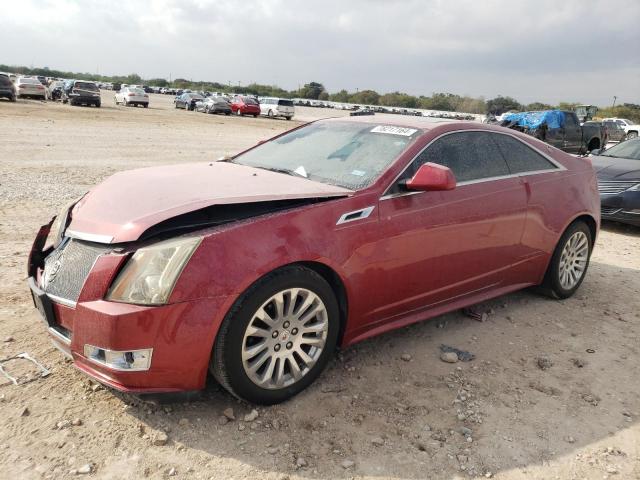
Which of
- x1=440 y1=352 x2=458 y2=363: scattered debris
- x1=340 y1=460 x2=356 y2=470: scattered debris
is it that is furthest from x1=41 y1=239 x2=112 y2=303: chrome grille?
x1=440 y1=352 x2=458 y2=363: scattered debris

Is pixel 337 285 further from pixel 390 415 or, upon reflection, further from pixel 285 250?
pixel 390 415

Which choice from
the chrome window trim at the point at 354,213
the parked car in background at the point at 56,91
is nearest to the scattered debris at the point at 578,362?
the chrome window trim at the point at 354,213

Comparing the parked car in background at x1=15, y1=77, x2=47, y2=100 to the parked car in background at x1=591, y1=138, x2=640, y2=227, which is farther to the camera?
the parked car in background at x1=15, y1=77, x2=47, y2=100

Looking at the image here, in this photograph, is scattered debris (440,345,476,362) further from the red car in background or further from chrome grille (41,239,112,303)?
the red car in background

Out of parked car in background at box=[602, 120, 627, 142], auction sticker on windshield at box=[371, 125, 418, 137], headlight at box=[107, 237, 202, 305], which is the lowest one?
headlight at box=[107, 237, 202, 305]

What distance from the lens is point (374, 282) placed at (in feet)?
11.1

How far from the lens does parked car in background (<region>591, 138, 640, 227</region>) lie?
7992mm

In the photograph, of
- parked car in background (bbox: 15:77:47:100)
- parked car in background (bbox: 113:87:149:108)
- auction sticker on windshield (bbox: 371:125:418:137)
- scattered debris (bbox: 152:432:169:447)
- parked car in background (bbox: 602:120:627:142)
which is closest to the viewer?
scattered debris (bbox: 152:432:169:447)

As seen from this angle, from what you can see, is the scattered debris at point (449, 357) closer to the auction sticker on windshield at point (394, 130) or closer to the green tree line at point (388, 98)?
the auction sticker on windshield at point (394, 130)

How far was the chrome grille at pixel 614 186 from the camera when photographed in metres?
8.13

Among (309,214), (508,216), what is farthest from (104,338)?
(508,216)

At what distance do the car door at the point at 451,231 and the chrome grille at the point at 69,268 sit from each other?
5.38 ft

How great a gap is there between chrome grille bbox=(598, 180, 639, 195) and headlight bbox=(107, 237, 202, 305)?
7430 mm

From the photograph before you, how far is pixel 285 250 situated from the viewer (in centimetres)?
292
